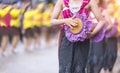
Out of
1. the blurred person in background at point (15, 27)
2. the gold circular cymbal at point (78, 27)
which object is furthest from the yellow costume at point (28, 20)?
the gold circular cymbal at point (78, 27)

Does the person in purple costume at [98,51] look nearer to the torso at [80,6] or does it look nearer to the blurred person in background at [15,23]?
the blurred person in background at [15,23]

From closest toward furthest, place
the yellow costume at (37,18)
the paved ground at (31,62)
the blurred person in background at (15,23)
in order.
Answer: the blurred person in background at (15,23) → the paved ground at (31,62) → the yellow costume at (37,18)

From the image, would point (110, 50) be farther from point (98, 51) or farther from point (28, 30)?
point (28, 30)

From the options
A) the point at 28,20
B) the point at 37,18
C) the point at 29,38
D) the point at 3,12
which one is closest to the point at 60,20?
the point at 3,12

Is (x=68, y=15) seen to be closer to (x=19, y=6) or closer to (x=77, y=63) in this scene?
(x=77, y=63)

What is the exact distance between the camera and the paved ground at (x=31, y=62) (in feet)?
35.8

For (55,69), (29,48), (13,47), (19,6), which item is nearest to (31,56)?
(13,47)

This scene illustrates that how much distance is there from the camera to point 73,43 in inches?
234

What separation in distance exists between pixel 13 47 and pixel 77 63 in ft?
27.8

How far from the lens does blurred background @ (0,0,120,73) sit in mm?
10633

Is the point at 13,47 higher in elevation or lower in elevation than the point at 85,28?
lower

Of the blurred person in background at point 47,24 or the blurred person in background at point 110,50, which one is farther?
the blurred person in background at point 47,24

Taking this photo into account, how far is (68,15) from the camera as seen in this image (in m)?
5.88

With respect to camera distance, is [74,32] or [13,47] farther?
[13,47]
